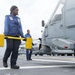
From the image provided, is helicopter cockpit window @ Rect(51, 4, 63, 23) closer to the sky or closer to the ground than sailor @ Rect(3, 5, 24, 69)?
closer to the sky

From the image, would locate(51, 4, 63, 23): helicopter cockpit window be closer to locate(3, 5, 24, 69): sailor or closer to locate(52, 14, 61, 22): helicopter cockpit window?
locate(52, 14, 61, 22): helicopter cockpit window

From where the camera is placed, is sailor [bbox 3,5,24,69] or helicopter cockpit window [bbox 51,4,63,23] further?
helicopter cockpit window [bbox 51,4,63,23]

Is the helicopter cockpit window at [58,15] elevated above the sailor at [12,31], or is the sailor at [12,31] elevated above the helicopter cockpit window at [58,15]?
the helicopter cockpit window at [58,15]

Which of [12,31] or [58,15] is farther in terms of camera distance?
[58,15]

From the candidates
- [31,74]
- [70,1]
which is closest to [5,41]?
[31,74]

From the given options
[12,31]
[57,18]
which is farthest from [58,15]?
[12,31]

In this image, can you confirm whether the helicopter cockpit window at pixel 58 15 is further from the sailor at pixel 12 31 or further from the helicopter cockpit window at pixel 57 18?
the sailor at pixel 12 31

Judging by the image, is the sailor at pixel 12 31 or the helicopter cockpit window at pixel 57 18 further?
the helicopter cockpit window at pixel 57 18

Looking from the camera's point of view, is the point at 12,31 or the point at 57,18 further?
the point at 57,18

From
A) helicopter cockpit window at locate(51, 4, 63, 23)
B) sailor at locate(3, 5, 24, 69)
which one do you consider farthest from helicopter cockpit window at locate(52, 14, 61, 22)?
sailor at locate(3, 5, 24, 69)

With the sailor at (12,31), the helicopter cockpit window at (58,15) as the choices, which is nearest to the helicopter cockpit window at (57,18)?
the helicopter cockpit window at (58,15)

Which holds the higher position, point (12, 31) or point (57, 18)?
point (57, 18)

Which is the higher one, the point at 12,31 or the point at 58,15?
the point at 58,15

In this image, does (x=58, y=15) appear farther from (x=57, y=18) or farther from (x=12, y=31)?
(x=12, y=31)
